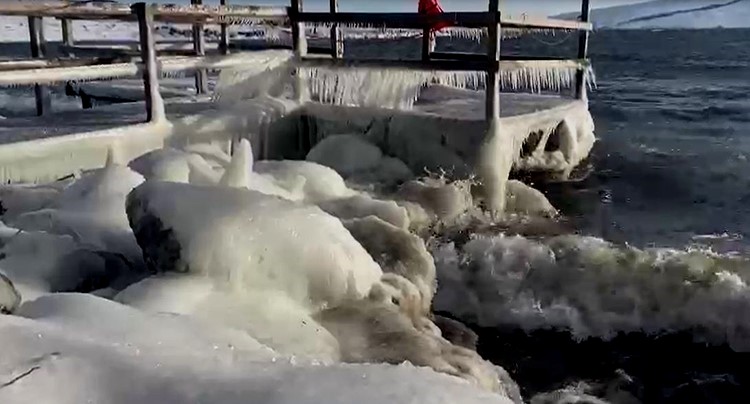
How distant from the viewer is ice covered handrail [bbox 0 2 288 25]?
16.9 ft

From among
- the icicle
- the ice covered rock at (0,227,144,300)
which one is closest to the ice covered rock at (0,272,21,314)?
the ice covered rock at (0,227,144,300)

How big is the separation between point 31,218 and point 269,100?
321cm

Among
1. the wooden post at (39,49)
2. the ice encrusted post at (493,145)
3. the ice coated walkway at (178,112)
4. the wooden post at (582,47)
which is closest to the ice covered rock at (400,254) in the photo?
the ice encrusted post at (493,145)

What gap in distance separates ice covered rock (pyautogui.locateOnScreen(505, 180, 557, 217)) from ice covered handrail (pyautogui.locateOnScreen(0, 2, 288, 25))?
96.8 inches

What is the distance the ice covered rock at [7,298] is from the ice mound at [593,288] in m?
2.72

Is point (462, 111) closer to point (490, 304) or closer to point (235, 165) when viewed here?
point (490, 304)

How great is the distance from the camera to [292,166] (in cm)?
549

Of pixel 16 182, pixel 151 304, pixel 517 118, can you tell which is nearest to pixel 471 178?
pixel 517 118

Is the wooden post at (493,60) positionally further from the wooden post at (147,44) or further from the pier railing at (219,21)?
the wooden post at (147,44)

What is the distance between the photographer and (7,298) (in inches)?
104

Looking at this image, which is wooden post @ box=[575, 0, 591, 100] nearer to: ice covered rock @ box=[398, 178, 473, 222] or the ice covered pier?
the ice covered pier

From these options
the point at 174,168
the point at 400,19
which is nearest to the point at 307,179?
the point at 174,168

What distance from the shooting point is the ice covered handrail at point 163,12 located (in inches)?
203

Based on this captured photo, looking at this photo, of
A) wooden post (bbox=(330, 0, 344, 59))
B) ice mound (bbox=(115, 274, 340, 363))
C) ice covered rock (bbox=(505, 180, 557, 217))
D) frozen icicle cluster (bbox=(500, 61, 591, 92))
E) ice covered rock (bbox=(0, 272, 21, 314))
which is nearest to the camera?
ice covered rock (bbox=(0, 272, 21, 314))
